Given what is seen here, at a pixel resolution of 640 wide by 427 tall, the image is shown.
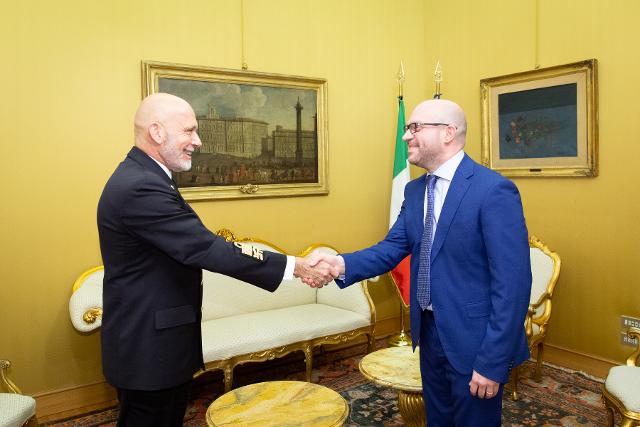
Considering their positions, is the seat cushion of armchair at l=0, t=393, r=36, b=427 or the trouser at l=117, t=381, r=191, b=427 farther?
the seat cushion of armchair at l=0, t=393, r=36, b=427

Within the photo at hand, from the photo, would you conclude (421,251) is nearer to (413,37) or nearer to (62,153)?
(62,153)

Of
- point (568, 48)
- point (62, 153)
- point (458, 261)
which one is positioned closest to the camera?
point (458, 261)

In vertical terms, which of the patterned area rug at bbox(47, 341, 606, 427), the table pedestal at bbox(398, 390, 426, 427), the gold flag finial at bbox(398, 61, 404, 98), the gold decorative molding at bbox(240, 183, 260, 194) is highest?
the gold flag finial at bbox(398, 61, 404, 98)

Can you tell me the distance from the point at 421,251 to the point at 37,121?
2.83 m

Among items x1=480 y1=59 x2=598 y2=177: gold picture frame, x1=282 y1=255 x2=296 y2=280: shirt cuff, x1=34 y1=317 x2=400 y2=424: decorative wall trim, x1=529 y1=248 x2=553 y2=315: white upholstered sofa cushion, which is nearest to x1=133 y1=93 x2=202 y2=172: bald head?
x1=282 y1=255 x2=296 y2=280: shirt cuff

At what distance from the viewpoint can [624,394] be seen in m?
2.78

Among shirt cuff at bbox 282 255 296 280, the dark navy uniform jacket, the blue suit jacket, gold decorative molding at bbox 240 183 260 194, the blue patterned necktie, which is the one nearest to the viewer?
the blue suit jacket

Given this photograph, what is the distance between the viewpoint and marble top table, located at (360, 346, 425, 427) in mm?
3002

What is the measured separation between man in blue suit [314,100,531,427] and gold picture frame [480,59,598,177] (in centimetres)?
250

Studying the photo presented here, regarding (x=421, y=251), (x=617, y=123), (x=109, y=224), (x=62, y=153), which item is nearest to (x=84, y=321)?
(x=62, y=153)

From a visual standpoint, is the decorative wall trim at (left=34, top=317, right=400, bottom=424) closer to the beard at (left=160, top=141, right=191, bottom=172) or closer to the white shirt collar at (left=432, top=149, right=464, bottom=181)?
the beard at (left=160, top=141, right=191, bottom=172)

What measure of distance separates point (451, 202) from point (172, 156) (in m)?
1.15

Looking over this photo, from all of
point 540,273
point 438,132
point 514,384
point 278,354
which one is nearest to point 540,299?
point 540,273

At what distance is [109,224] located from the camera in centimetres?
211
